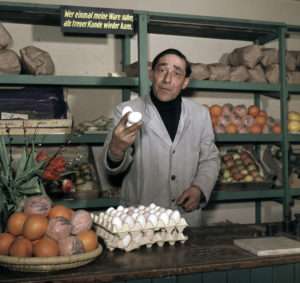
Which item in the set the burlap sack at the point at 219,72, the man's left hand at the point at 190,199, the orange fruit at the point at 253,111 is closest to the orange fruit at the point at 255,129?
the orange fruit at the point at 253,111

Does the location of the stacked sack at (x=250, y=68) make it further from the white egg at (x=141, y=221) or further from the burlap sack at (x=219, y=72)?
the white egg at (x=141, y=221)

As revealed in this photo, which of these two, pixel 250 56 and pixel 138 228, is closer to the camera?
pixel 138 228

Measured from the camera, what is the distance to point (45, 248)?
1454mm

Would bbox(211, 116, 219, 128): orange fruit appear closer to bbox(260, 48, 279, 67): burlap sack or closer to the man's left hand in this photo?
bbox(260, 48, 279, 67): burlap sack

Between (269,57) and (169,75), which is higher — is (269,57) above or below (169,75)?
above

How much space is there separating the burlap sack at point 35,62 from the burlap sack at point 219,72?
1.14m

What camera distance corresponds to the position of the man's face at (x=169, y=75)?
→ 8.22 ft

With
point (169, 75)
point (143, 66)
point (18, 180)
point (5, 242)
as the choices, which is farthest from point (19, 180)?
point (143, 66)

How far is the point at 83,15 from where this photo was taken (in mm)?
3006

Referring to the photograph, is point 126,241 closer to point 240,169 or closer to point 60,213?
point 60,213

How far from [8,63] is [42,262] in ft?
5.81

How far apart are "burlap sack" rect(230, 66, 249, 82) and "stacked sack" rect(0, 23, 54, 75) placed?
51.1 inches

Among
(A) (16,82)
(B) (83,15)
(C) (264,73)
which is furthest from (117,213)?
(C) (264,73)

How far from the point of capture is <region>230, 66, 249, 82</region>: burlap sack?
11.4 ft
